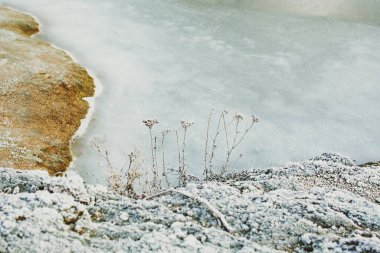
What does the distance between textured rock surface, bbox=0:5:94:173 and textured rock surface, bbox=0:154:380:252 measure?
3364 mm

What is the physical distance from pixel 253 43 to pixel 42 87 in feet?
16.7

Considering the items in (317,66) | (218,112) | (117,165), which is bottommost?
(117,165)

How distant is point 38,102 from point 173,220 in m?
5.49

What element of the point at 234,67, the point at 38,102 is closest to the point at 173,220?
the point at 38,102

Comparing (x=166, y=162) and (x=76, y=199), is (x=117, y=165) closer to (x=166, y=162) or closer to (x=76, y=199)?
(x=166, y=162)

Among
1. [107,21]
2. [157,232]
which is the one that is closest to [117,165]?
[157,232]

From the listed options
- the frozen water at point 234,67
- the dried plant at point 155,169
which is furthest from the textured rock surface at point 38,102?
the dried plant at point 155,169

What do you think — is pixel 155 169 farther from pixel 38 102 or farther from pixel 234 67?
pixel 234 67

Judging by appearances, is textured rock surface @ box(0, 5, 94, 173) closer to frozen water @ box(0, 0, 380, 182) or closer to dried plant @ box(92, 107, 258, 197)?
frozen water @ box(0, 0, 380, 182)

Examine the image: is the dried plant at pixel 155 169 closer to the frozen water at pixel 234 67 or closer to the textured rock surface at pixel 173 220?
the frozen water at pixel 234 67

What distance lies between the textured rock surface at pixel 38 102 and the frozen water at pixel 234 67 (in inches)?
14.0

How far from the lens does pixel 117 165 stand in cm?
625

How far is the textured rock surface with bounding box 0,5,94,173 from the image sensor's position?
6.26 metres

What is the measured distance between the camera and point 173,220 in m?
2.67
